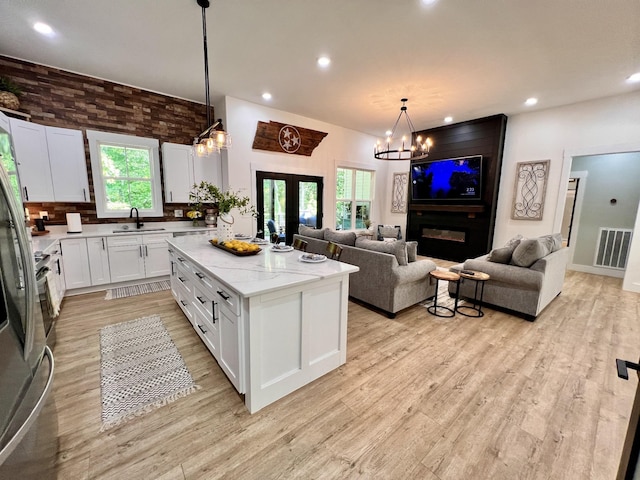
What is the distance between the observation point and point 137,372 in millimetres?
2191

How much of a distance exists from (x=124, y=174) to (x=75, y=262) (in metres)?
1.56

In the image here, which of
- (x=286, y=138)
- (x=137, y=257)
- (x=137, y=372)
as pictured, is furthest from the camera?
(x=286, y=138)

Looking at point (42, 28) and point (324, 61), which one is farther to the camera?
point (324, 61)

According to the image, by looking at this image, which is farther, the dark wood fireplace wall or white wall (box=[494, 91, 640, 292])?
the dark wood fireplace wall

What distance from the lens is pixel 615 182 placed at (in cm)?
522

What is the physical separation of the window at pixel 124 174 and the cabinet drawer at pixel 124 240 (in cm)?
57

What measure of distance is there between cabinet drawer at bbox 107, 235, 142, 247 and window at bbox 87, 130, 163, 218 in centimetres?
57

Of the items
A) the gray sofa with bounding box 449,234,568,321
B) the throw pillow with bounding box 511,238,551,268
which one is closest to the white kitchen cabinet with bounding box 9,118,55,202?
the gray sofa with bounding box 449,234,568,321

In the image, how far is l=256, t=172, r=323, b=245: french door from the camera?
534 centimetres

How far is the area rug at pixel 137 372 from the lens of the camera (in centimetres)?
186

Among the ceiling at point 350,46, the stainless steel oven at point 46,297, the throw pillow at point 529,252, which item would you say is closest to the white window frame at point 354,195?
the ceiling at point 350,46

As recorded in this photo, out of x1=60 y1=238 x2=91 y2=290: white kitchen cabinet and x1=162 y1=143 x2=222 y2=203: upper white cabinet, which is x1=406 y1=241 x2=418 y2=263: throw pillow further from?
x1=60 y1=238 x2=91 y2=290: white kitchen cabinet

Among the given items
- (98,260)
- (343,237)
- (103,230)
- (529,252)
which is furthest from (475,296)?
(103,230)

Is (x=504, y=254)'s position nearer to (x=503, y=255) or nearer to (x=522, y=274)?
(x=503, y=255)
